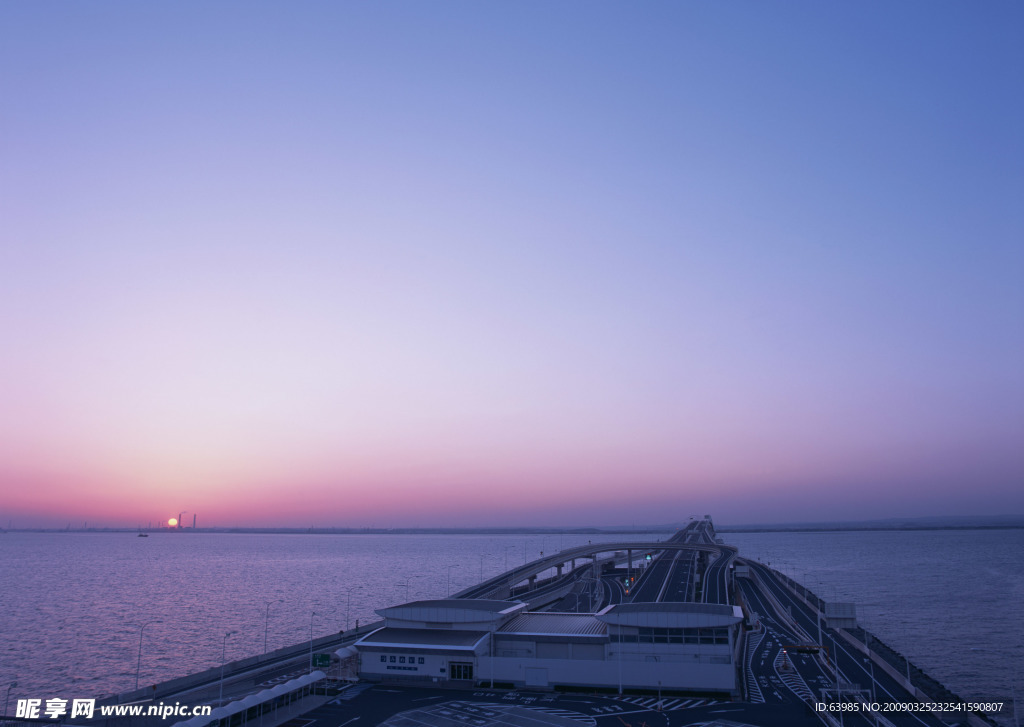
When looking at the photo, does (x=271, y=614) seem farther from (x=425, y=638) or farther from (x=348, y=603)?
(x=425, y=638)

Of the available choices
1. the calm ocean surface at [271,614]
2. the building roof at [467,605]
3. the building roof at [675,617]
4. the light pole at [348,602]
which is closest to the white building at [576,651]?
the building roof at [675,617]

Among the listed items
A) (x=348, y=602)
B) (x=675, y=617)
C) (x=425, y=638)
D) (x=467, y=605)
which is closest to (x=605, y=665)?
(x=675, y=617)

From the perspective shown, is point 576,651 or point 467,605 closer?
point 576,651

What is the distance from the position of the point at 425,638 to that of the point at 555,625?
9.32m

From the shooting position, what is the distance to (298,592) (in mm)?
133250

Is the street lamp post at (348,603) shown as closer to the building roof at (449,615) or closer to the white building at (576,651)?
the building roof at (449,615)

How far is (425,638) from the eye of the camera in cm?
4988

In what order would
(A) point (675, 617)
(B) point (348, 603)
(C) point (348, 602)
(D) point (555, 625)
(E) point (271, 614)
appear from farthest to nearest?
(C) point (348, 602) → (B) point (348, 603) → (E) point (271, 614) → (D) point (555, 625) → (A) point (675, 617)

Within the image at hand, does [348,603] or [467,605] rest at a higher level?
[467,605]

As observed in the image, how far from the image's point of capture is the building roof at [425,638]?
47812 mm

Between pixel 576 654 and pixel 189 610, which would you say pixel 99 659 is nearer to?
pixel 189 610

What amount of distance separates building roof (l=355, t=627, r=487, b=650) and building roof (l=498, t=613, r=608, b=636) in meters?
2.33

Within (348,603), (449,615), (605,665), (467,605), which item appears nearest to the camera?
(605,665)

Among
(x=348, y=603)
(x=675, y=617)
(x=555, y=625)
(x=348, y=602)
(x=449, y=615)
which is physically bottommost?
(x=348, y=602)
